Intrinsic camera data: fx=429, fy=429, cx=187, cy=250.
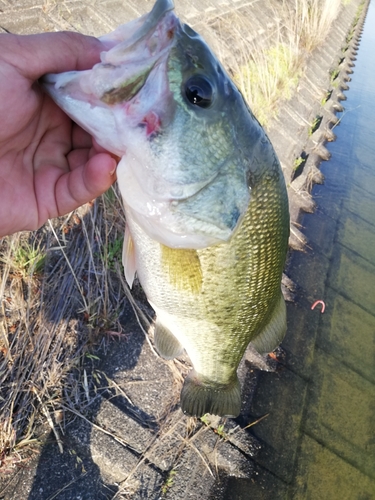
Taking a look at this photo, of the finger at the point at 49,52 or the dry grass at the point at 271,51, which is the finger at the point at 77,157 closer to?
the finger at the point at 49,52

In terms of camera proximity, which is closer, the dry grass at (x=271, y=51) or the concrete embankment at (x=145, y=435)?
the concrete embankment at (x=145, y=435)

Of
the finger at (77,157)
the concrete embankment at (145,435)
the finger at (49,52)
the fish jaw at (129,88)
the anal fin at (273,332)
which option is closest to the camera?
the fish jaw at (129,88)

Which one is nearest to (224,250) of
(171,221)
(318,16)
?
(171,221)

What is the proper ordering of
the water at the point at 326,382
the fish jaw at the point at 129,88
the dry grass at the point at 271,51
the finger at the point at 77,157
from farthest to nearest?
the dry grass at the point at 271,51, the water at the point at 326,382, the finger at the point at 77,157, the fish jaw at the point at 129,88

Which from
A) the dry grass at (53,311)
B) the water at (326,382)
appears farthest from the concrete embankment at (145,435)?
the dry grass at (53,311)

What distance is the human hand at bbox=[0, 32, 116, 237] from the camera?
5.10ft

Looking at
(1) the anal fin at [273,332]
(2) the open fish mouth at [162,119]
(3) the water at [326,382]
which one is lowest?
(3) the water at [326,382]

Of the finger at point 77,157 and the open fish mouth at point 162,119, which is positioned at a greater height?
the open fish mouth at point 162,119

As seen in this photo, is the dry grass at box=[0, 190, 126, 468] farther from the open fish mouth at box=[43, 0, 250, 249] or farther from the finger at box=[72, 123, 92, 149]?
the open fish mouth at box=[43, 0, 250, 249]

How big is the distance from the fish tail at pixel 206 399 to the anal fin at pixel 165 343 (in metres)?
0.16

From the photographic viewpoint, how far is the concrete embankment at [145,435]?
235 centimetres

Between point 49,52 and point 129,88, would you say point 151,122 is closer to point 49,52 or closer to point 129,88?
point 129,88

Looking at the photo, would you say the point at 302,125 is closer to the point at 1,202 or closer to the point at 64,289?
the point at 64,289

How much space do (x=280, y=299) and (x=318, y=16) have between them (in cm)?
865
